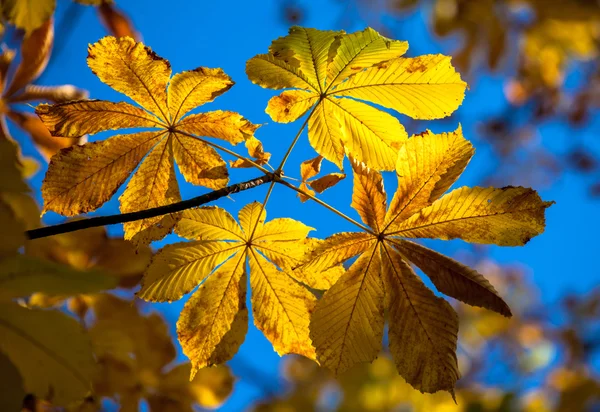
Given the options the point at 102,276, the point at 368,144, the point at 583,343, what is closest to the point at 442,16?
the point at 368,144

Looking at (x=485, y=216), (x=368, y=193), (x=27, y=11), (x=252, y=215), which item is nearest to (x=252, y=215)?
(x=252, y=215)

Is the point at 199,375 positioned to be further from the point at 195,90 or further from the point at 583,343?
the point at 583,343

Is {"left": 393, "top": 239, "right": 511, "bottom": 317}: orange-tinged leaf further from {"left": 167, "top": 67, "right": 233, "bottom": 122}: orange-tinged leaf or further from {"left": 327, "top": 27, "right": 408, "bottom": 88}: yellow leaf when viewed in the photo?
{"left": 167, "top": 67, "right": 233, "bottom": 122}: orange-tinged leaf

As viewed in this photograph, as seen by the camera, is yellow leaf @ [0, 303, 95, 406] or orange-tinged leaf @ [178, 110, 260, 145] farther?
orange-tinged leaf @ [178, 110, 260, 145]

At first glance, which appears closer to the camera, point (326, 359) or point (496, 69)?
point (326, 359)

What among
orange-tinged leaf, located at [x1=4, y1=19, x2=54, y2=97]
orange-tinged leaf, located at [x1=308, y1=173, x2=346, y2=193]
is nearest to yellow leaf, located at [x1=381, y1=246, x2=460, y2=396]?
orange-tinged leaf, located at [x1=308, y1=173, x2=346, y2=193]

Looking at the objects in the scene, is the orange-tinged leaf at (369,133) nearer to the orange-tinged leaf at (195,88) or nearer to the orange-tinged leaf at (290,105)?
the orange-tinged leaf at (290,105)

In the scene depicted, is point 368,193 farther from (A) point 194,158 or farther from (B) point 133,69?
(B) point 133,69
